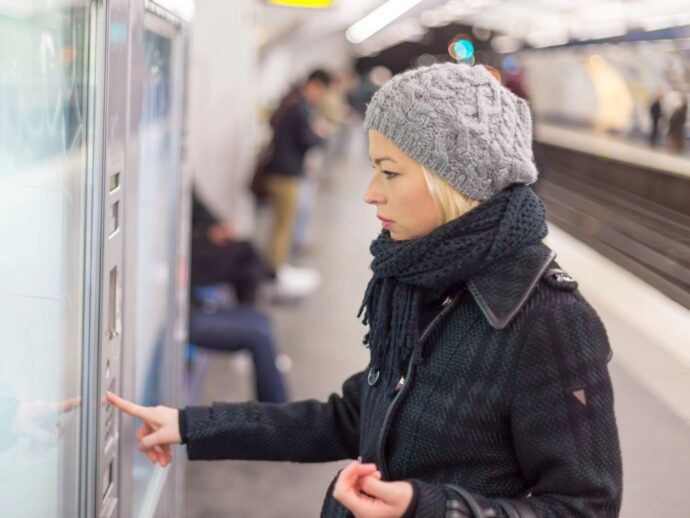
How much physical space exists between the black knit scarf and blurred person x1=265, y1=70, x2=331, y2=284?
7066 millimetres

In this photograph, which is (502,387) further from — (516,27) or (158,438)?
(516,27)

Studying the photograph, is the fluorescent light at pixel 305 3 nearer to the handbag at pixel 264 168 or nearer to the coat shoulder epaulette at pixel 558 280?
the handbag at pixel 264 168

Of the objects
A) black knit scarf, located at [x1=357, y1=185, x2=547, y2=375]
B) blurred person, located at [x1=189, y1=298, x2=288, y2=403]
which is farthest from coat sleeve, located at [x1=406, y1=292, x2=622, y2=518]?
blurred person, located at [x1=189, y1=298, x2=288, y2=403]

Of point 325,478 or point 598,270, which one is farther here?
point 598,270

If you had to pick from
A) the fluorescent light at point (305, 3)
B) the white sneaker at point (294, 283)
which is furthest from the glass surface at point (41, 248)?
the fluorescent light at point (305, 3)

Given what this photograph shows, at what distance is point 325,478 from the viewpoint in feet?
15.2

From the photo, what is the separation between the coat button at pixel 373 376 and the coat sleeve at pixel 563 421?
28 centimetres

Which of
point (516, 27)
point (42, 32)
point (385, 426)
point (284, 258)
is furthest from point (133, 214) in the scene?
point (516, 27)

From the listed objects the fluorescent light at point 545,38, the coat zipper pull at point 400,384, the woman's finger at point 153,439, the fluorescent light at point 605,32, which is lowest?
the woman's finger at point 153,439

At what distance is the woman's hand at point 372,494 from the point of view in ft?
4.76

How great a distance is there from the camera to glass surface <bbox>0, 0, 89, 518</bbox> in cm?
145

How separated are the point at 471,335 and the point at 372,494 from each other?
0.30 m

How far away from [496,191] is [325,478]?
3.27 metres

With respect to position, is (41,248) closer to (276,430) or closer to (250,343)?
(276,430)
